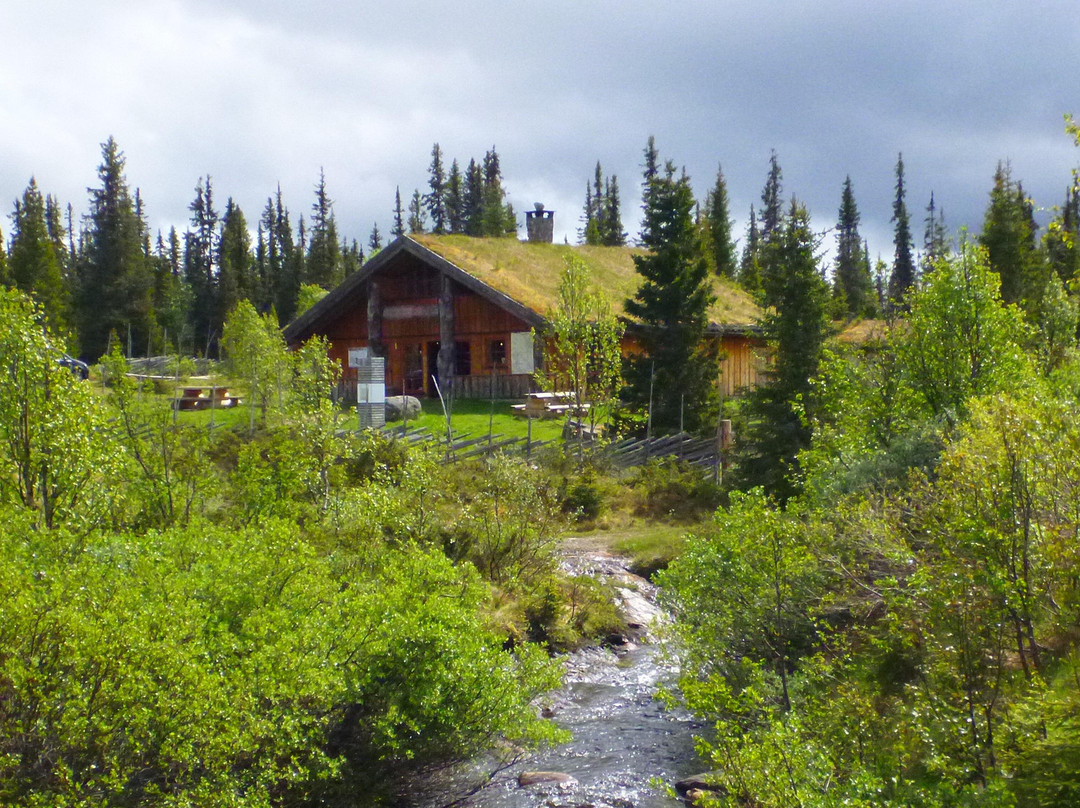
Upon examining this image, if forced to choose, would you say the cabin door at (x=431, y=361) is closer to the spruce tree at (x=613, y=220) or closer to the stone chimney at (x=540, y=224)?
the stone chimney at (x=540, y=224)

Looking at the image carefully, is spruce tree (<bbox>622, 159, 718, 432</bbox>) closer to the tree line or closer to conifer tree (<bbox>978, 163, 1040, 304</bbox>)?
conifer tree (<bbox>978, 163, 1040, 304</bbox>)

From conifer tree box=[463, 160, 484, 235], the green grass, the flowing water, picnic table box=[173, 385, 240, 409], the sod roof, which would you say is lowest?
the flowing water

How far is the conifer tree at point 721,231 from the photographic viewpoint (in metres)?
57.8

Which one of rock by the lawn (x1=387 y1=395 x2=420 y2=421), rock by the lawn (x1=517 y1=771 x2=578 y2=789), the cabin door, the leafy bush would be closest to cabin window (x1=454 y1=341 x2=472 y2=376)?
the cabin door

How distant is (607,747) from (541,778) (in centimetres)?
132

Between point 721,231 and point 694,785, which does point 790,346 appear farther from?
point 721,231

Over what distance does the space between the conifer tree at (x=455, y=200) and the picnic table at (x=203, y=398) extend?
150 ft

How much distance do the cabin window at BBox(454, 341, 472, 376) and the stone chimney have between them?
31.0ft

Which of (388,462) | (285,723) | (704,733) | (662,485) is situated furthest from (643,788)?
(662,485)

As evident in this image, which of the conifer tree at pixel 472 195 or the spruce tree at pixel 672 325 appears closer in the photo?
the spruce tree at pixel 672 325

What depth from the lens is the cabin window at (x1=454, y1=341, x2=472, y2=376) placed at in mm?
36156

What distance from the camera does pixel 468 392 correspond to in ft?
117

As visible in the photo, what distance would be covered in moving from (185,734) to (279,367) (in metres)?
20.3

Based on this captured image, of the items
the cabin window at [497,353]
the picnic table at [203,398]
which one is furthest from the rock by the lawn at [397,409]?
the picnic table at [203,398]
